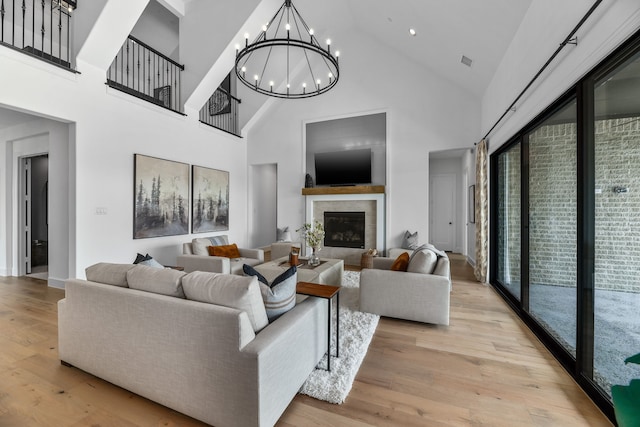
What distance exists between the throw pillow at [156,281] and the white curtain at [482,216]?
4462 millimetres

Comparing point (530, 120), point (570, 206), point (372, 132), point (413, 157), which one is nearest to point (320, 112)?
point (372, 132)

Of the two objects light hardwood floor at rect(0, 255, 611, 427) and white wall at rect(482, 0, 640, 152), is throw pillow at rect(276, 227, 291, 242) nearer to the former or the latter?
light hardwood floor at rect(0, 255, 611, 427)

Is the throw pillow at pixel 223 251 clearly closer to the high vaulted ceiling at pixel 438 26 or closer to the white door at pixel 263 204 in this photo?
the white door at pixel 263 204

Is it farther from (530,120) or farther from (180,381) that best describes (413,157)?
(180,381)

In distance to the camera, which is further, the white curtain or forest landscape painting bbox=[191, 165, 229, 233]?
forest landscape painting bbox=[191, 165, 229, 233]

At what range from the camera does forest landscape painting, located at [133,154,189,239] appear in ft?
15.3

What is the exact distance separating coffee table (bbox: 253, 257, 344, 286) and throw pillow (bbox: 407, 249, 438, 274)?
3.56ft

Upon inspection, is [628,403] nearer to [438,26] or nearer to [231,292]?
[231,292]

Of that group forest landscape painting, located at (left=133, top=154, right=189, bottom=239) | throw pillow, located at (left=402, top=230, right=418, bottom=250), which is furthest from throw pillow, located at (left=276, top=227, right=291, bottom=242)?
throw pillow, located at (left=402, top=230, right=418, bottom=250)

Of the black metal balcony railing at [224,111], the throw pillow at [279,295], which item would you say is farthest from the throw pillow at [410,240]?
the black metal balcony railing at [224,111]

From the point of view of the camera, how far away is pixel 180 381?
1.56m

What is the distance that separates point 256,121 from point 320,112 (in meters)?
1.78

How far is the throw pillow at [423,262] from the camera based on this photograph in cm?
295

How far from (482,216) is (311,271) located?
303 centimetres
